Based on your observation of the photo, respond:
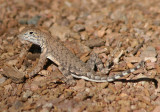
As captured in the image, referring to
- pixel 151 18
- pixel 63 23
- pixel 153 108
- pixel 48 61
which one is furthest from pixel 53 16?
pixel 153 108

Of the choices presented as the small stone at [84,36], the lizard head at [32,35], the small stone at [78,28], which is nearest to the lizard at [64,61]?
the lizard head at [32,35]

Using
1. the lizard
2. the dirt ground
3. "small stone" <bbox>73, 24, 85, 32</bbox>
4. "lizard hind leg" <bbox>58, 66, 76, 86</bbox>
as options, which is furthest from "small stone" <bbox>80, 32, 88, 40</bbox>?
"lizard hind leg" <bbox>58, 66, 76, 86</bbox>

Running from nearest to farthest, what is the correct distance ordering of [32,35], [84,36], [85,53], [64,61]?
[64,61]
[32,35]
[85,53]
[84,36]

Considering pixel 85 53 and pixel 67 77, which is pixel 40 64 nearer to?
pixel 67 77

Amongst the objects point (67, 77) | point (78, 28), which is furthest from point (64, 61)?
point (78, 28)

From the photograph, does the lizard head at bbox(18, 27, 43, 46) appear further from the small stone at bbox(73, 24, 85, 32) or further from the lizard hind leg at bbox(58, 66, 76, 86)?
the small stone at bbox(73, 24, 85, 32)

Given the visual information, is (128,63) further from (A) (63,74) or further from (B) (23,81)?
(B) (23,81)

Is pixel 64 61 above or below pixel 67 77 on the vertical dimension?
above

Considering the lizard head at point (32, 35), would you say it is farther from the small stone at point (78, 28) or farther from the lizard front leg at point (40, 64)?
the small stone at point (78, 28)
